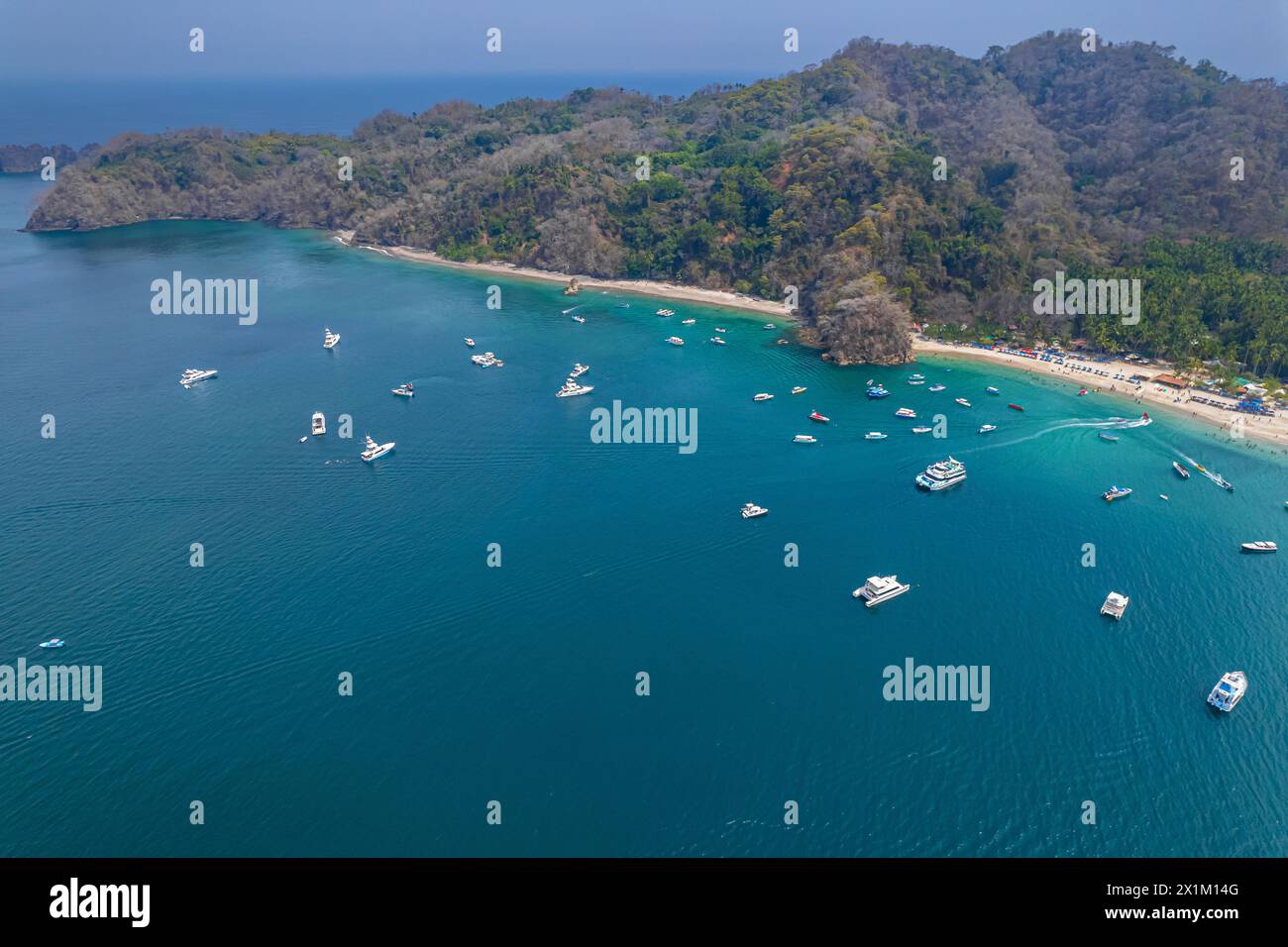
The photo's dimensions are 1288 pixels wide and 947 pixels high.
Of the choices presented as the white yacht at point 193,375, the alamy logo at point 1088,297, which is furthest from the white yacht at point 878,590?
the white yacht at point 193,375

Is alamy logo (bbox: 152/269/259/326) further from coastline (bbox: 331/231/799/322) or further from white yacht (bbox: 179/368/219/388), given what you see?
coastline (bbox: 331/231/799/322)

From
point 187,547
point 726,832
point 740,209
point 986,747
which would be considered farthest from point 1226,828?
point 740,209

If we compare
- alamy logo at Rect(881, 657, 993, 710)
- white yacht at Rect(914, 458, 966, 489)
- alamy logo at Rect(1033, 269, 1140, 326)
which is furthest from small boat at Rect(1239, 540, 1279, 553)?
alamy logo at Rect(1033, 269, 1140, 326)

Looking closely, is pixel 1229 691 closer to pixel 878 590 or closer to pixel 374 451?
pixel 878 590

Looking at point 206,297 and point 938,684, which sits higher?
point 206,297

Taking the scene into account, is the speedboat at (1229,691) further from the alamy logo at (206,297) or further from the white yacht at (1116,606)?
the alamy logo at (206,297)

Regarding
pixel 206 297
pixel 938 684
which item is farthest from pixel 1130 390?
pixel 206 297

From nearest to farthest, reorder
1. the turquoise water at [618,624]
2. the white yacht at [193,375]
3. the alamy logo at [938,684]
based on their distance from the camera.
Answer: the turquoise water at [618,624], the alamy logo at [938,684], the white yacht at [193,375]
